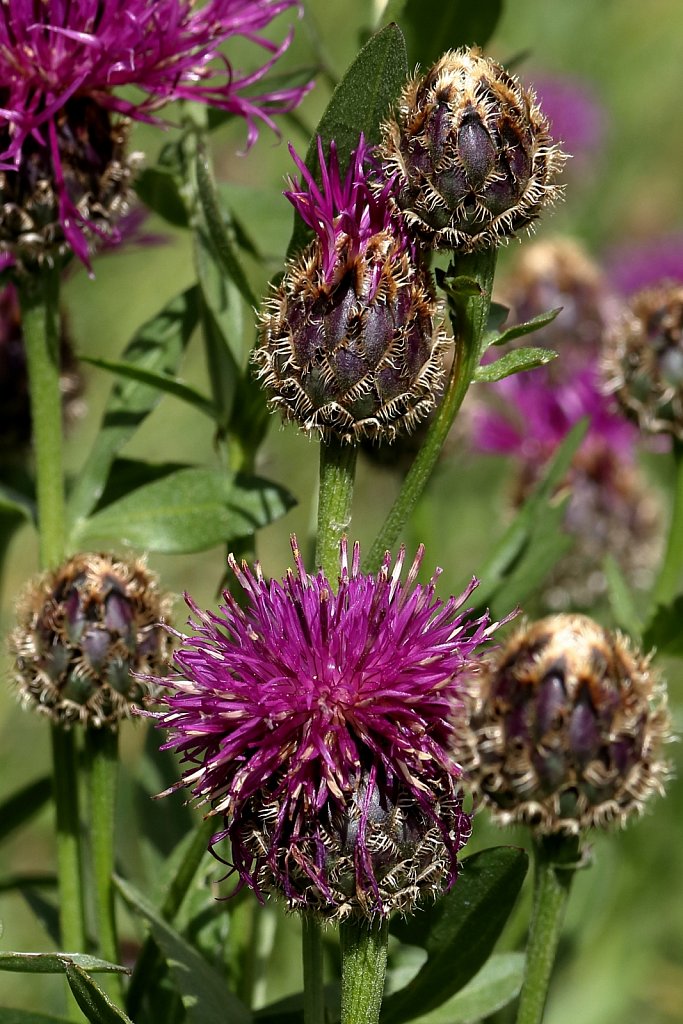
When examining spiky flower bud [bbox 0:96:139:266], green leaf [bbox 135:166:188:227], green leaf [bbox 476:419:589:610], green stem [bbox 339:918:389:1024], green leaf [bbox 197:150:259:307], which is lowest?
green stem [bbox 339:918:389:1024]

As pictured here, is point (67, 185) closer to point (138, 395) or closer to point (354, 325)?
point (138, 395)

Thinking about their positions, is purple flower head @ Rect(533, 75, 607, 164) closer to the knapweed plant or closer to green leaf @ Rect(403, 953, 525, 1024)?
the knapweed plant

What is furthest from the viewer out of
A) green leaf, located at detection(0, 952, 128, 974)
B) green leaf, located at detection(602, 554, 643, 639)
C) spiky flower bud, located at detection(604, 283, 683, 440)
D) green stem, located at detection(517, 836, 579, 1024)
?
spiky flower bud, located at detection(604, 283, 683, 440)

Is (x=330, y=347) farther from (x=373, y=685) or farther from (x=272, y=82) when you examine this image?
(x=272, y=82)

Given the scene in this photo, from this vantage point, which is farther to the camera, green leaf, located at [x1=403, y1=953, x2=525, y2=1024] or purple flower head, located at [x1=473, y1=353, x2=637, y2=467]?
purple flower head, located at [x1=473, y1=353, x2=637, y2=467]

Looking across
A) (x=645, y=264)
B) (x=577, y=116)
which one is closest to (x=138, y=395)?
(x=645, y=264)

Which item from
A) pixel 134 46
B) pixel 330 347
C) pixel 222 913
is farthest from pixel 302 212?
pixel 222 913

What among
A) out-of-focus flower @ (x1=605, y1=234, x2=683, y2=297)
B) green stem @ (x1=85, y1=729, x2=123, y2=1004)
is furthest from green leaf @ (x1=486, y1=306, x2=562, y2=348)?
out-of-focus flower @ (x1=605, y1=234, x2=683, y2=297)
